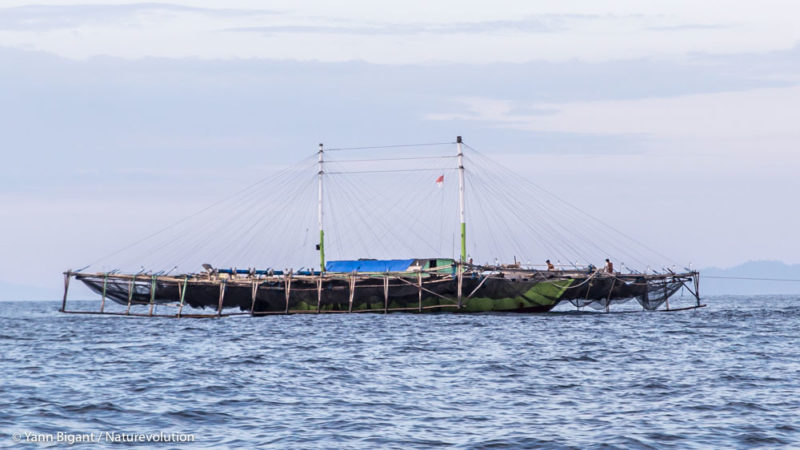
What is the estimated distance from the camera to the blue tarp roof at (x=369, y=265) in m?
70.4

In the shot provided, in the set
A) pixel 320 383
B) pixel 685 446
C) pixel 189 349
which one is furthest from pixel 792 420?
pixel 189 349

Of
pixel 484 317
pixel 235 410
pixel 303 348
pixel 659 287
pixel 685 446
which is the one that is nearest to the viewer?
pixel 685 446

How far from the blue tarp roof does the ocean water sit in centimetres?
2435

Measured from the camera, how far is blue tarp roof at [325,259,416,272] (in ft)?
231

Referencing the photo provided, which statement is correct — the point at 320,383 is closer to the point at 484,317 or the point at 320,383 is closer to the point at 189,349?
the point at 189,349

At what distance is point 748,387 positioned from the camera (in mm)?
25938

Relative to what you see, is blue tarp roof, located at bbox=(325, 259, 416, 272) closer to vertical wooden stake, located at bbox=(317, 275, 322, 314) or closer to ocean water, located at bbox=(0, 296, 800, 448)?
vertical wooden stake, located at bbox=(317, 275, 322, 314)

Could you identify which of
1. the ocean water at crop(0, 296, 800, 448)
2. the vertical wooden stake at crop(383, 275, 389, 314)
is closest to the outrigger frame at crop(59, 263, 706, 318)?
the vertical wooden stake at crop(383, 275, 389, 314)

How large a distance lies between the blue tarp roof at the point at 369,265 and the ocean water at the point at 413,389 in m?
24.3

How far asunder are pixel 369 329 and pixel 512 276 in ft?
57.6

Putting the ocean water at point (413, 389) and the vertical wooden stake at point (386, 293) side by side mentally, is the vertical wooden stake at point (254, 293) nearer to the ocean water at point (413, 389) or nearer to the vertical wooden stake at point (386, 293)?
the vertical wooden stake at point (386, 293)

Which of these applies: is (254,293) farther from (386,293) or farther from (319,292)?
(386,293)

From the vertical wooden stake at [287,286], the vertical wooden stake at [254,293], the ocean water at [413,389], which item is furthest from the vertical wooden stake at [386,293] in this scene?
the ocean water at [413,389]

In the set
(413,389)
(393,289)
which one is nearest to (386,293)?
(393,289)
